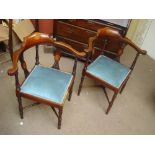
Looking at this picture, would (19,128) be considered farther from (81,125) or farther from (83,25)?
(83,25)

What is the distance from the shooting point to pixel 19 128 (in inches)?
Answer: 74.0

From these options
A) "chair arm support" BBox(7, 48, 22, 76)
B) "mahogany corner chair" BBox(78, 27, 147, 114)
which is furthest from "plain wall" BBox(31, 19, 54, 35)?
"chair arm support" BBox(7, 48, 22, 76)

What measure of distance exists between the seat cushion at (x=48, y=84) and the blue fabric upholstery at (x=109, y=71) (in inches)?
11.2

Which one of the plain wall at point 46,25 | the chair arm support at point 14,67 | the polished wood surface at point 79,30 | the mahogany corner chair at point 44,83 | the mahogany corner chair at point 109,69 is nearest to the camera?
the chair arm support at point 14,67

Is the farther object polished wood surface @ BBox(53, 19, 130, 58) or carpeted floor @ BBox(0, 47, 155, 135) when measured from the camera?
polished wood surface @ BBox(53, 19, 130, 58)

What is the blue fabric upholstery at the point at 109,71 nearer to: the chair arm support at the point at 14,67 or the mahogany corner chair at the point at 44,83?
the mahogany corner chair at the point at 44,83

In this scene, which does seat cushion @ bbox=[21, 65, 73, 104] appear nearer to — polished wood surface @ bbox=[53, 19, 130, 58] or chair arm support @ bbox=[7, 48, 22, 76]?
chair arm support @ bbox=[7, 48, 22, 76]

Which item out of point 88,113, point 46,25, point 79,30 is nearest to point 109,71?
point 88,113

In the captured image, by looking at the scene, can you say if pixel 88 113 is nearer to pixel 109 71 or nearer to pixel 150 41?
pixel 109 71

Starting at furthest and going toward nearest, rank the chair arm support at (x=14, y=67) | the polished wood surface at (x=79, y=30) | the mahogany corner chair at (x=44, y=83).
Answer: the polished wood surface at (x=79, y=30)
the mahogany corner chair at (x=44, y=83)
the chair arm support at (x=14, y=67)

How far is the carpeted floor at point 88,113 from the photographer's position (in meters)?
1.93

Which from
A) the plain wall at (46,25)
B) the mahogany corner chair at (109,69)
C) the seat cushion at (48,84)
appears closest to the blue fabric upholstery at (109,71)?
the mahogany corner chair at (109,69)

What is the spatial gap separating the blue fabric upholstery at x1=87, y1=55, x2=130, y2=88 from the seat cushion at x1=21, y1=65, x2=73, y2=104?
28 cm

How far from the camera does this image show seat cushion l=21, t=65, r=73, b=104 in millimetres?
1654
